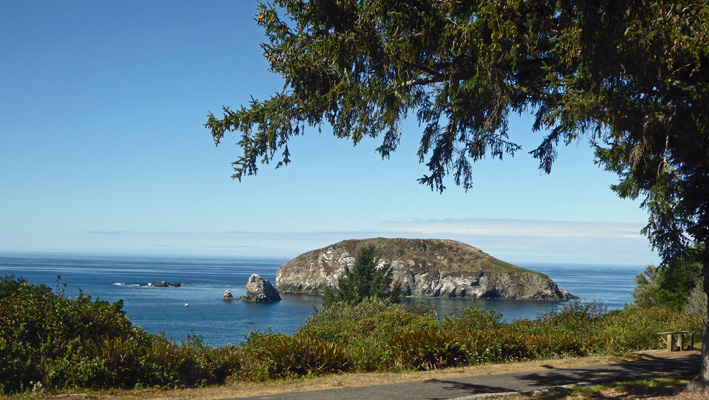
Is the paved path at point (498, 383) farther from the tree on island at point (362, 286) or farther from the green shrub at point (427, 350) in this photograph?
the tree on island at point (362, 286)

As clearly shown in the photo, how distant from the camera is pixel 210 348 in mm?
12992

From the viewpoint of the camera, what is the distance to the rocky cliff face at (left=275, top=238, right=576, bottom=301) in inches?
4855

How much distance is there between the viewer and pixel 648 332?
658 inches

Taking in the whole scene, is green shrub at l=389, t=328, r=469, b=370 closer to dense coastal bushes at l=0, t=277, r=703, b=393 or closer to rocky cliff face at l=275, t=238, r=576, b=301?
dense coastal bushes at l=0, t=277, r=703, b=393

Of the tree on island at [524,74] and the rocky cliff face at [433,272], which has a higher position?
the tree on island at [524,74]

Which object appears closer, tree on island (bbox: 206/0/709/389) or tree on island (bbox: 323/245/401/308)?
tree on island (bbox: 206/0/709/389)

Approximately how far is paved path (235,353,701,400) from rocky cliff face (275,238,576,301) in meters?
111

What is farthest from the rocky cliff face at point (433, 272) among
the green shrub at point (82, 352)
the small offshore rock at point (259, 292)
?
the green shrub at point (82, 352)

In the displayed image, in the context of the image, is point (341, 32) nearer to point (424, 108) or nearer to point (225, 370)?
point (424, 108)

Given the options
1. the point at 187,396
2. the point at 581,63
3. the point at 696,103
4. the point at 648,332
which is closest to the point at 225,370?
the point at 187,396

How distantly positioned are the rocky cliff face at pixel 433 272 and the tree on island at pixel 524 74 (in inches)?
4439

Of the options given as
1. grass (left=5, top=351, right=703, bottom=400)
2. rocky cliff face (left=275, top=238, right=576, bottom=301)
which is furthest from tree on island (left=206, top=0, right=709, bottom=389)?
rocky cliff face (left=275, top=238, right=576, bottom=301)

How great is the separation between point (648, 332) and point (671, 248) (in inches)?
266

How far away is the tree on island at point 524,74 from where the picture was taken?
26.7 feet
